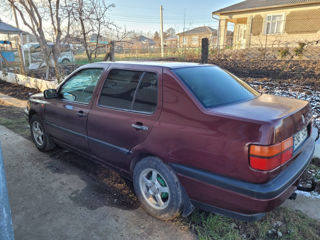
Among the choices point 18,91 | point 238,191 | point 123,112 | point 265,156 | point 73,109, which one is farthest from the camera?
point 18,91

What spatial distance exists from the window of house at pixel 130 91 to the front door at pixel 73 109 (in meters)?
0.31

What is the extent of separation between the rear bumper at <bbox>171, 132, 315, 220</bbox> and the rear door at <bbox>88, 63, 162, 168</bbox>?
606 mm

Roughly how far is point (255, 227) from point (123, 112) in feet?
6.22

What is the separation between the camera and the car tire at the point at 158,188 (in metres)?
2.39

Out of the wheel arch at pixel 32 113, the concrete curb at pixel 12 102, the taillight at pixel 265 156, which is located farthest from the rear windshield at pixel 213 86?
the concrete curb at pixel 12 102

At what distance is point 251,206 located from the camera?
1.96 metres

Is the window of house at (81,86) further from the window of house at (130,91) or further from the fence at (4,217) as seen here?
the fence at (4,217)

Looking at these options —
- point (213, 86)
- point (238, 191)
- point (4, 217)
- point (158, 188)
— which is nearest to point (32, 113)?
point (158, 188)

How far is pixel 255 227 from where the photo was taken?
8.19ft

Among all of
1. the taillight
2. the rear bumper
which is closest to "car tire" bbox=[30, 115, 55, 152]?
the rear bumper

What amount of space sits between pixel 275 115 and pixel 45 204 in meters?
2.76

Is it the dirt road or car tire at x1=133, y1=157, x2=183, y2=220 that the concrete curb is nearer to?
the dirt road

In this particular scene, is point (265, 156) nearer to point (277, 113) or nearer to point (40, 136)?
point (277, 113)

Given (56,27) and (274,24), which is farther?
(274,24)
